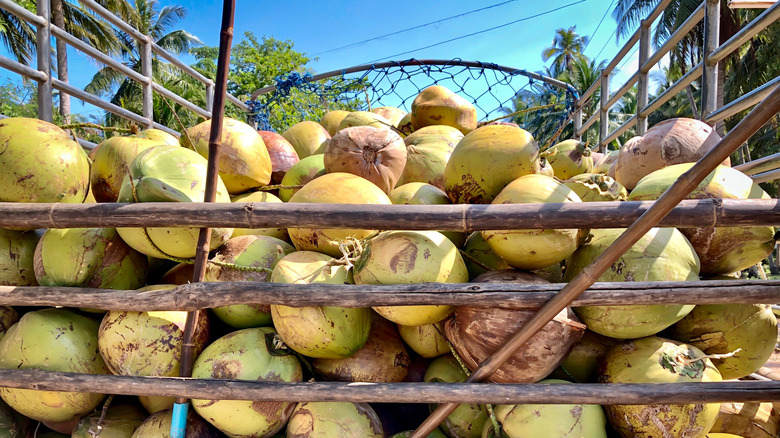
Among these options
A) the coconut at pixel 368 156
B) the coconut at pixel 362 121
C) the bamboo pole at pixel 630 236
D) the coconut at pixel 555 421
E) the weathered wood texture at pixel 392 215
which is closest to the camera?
the bamboo pole at pixel 630 236

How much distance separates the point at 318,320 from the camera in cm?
141

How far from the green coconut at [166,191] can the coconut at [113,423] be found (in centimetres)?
54

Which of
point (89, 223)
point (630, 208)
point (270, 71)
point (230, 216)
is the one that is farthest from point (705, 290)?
point (270, 71)

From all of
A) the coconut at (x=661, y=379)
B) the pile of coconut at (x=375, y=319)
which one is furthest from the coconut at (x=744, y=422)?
the coconut at (x=661, y=379)

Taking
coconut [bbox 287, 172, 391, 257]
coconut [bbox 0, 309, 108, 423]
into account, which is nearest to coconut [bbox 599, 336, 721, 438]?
coconut [bbox 287, 172, 391, 257]

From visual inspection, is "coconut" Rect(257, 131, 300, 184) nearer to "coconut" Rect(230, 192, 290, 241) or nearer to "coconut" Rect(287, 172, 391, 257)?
"coconut" Rect(230, 192, 290, 241)

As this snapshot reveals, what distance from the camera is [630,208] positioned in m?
1.21

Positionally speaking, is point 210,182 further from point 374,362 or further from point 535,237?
point 535,237

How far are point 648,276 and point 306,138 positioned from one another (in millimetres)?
2004

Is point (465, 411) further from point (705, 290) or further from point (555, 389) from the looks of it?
point (705, 290)

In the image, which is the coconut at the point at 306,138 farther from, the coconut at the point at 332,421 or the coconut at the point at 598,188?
the coconut at the point at 332,421

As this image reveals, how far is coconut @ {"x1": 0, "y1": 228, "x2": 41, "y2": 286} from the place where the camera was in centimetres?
168

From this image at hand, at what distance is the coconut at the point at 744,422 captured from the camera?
5.66ft

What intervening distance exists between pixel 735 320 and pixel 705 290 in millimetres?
368
